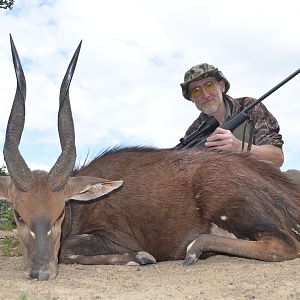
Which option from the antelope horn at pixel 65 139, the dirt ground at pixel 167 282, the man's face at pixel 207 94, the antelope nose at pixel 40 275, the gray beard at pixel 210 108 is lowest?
the dirt ground at pixel 167 282

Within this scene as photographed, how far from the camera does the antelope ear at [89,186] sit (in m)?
5.73

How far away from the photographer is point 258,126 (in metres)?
7.89

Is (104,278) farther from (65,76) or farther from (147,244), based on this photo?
(65,76)

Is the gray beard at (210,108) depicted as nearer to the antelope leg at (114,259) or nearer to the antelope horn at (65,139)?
the antelope horn at (65,139)

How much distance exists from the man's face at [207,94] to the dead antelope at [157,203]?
194 cm

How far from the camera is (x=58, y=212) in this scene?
208 inches

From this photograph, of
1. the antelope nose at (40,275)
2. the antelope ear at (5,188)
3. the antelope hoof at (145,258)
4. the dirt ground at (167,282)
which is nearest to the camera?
the dirt ground at (167,282)

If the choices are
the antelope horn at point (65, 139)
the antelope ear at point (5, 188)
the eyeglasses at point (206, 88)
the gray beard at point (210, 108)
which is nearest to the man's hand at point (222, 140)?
the gray beard at point (210, 108)

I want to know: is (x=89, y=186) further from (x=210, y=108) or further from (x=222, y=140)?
(x=210, y=108)

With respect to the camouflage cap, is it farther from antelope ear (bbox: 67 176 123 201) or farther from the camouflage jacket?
antelope ear (bbox: 67 176 123 201)

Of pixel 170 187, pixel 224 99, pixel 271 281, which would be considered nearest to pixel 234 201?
pixel 170 187

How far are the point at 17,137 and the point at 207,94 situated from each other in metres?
3.35

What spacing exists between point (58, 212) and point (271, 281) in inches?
79.7

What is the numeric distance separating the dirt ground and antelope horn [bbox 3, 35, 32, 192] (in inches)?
34.7
